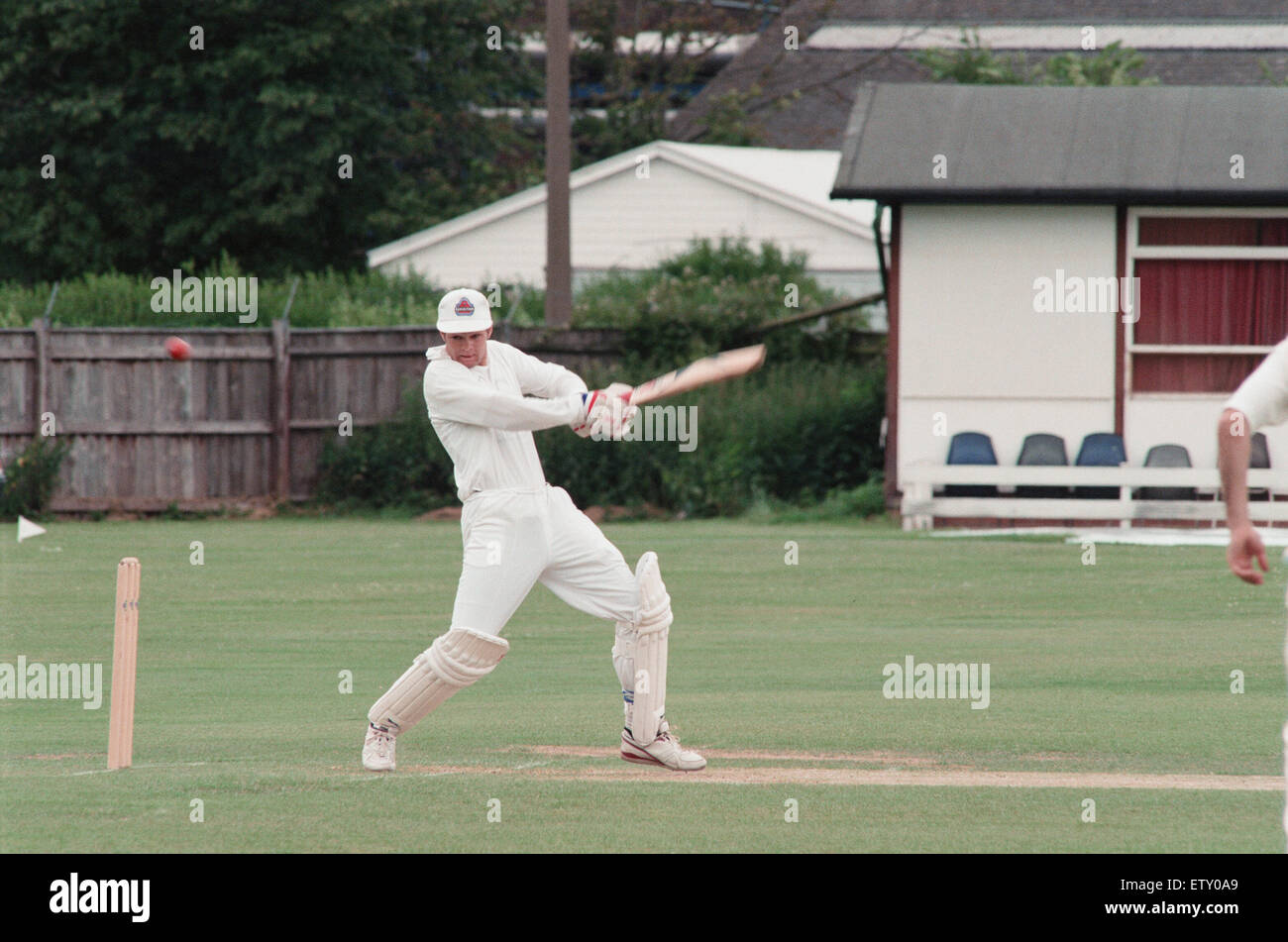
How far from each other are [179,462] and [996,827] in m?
20.2

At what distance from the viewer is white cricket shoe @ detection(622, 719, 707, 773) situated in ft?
28.2

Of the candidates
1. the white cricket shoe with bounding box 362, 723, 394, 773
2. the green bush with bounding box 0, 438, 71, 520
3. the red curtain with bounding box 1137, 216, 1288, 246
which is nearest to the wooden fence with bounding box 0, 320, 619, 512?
the green bush with bounding box 0, 438, 71, 520

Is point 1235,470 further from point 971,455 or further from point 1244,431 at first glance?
point 971,455

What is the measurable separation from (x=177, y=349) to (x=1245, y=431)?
20.8m

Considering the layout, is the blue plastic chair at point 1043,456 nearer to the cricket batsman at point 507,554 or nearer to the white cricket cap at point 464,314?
the cricket batsman at point 507,554

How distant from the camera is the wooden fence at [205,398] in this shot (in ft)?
83.0

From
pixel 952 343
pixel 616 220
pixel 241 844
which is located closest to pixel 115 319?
pixel 616 220

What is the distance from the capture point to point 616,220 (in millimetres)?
35188

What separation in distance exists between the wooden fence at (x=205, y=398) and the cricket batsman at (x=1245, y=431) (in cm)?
2043

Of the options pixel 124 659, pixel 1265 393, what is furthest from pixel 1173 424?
pixel 1265 393

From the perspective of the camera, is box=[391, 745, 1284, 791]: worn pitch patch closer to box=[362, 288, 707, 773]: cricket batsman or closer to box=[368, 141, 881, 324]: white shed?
box=[362, 288, 707, 773]: cricket batsman

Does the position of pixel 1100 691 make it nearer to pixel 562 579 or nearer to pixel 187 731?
pixel 562 579

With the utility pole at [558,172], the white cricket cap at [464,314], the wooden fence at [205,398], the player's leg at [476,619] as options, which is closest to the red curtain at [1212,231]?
→ the wooden fence at [205,398]

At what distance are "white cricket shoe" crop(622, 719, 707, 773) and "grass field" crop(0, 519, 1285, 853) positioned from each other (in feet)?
0.37
